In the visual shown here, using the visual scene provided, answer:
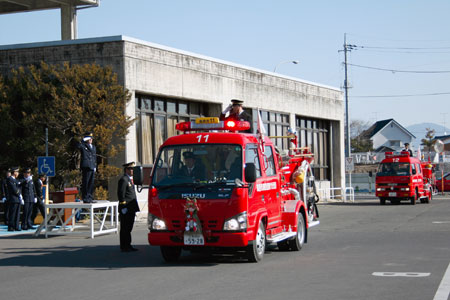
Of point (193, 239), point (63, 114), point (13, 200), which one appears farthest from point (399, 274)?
point (63, 114)

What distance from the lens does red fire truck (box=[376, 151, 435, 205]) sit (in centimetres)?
3553

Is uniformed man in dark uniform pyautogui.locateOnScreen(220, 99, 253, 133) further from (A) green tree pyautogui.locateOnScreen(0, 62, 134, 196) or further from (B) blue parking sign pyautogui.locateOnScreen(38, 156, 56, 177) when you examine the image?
(A) green tree pyautogui.locateOnScreen(0, 62, 134, 196)

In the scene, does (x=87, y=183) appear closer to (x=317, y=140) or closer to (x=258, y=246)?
(x=258, y=246)

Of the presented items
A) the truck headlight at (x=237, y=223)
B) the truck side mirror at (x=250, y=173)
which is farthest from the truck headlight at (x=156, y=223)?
the truck side mirror at (x=250, y=173)

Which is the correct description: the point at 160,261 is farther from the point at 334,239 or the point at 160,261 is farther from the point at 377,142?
the point at 377,142

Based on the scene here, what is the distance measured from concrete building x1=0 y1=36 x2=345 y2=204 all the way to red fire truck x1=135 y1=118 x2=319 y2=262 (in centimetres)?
1332

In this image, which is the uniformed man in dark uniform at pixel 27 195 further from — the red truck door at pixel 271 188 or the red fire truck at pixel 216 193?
the red truck door at pixel 271 188

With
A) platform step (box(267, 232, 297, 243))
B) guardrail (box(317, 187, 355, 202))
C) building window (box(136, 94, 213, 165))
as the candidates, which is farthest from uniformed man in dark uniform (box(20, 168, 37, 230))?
guardrail (box(317, 187, 355, 202))

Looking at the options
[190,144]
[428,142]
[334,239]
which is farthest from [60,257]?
[428,142]

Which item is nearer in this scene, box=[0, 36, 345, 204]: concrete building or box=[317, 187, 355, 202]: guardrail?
box=[0, 36, 345, 204]: concrete building

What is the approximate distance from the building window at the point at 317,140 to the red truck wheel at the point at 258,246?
98.1ft

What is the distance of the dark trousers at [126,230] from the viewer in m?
15.3

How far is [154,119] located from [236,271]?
18.1 metres

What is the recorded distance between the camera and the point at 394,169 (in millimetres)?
36375
